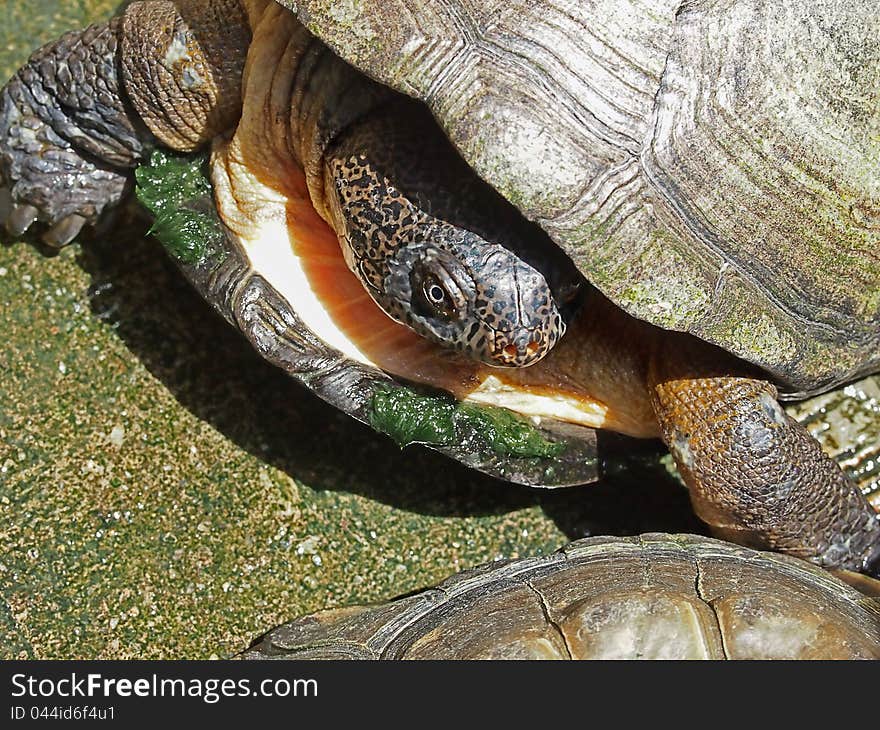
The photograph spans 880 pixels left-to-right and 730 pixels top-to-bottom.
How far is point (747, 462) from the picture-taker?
2279 mm

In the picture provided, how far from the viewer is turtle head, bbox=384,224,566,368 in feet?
6.72

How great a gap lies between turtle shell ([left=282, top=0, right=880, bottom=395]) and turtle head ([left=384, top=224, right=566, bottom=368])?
16cm

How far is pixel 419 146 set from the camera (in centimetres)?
212

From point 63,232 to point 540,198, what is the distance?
1398 millimetres

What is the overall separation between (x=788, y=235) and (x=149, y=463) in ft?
5.19

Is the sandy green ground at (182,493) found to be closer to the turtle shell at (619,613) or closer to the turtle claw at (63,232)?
the turtle claw at (63,232)

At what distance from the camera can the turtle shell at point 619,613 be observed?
1.87 meters

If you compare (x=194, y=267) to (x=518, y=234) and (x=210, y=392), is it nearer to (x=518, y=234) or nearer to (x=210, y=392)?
(x=210, y=392)

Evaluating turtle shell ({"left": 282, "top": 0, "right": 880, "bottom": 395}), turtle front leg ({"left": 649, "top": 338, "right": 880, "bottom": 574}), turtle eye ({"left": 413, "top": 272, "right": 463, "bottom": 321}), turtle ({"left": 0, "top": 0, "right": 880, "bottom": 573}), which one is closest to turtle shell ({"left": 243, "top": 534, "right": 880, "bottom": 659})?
turtle front leg ({"left": 649, "top": 338, "right": 880, "bottom": 574})

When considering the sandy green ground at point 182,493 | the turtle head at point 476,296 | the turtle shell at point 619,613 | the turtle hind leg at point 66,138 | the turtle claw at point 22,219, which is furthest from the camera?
the turtle claw at point 22,219

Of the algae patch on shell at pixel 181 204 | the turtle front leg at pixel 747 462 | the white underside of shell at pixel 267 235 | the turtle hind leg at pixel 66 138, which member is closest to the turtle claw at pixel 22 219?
the turtle hind leg at pixel 66 138

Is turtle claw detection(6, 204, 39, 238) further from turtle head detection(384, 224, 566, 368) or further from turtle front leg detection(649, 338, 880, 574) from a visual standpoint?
turtle front leg detection(649, 338, 880, 574)

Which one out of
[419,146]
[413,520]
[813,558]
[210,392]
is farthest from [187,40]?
[813,558]

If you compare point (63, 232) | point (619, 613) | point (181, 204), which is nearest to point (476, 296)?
point (619, 613)
